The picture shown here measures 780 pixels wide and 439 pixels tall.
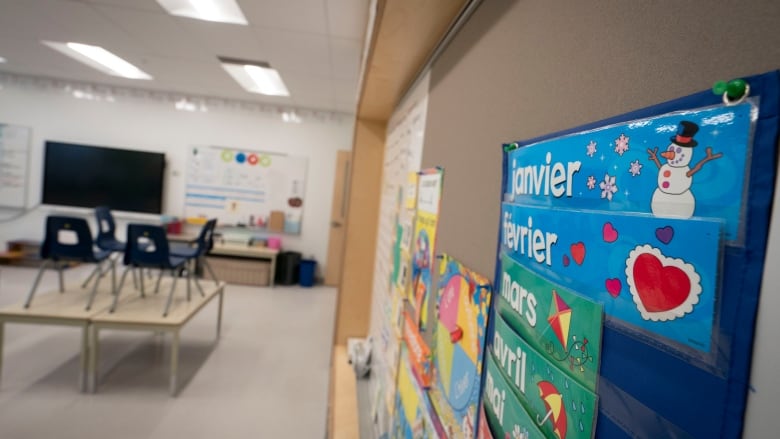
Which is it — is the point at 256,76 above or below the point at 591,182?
above

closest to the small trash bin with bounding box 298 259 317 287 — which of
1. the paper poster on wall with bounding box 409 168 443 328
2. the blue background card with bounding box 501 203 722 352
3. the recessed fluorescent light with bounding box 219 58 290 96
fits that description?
the recessed fluorescent light with bounding box 219 58 290 96

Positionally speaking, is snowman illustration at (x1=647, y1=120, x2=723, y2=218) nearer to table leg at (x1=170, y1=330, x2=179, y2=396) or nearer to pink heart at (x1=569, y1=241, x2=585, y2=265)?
pink heart at (x1=569, y1=241, x2=585, y2=265)

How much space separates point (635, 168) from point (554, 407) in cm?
29

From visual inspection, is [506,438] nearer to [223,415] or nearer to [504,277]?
[504,277]

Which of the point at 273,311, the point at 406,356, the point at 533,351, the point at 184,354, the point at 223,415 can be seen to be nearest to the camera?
the point at 533,351

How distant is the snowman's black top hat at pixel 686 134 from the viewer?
30 centimetres

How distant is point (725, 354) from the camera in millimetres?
270

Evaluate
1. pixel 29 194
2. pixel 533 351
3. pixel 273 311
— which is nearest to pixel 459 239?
pixel 533 351

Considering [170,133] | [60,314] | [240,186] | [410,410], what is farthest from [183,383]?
[170,133]

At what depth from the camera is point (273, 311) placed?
14.8 feet

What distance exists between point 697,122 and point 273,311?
15.3ft

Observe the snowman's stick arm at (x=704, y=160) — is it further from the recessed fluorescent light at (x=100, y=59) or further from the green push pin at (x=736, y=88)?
the recessed fluorescent light at (x=100, y=59)

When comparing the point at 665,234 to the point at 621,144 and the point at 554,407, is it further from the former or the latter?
the point at 554,407

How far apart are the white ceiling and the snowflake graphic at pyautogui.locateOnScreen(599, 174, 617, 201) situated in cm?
241
